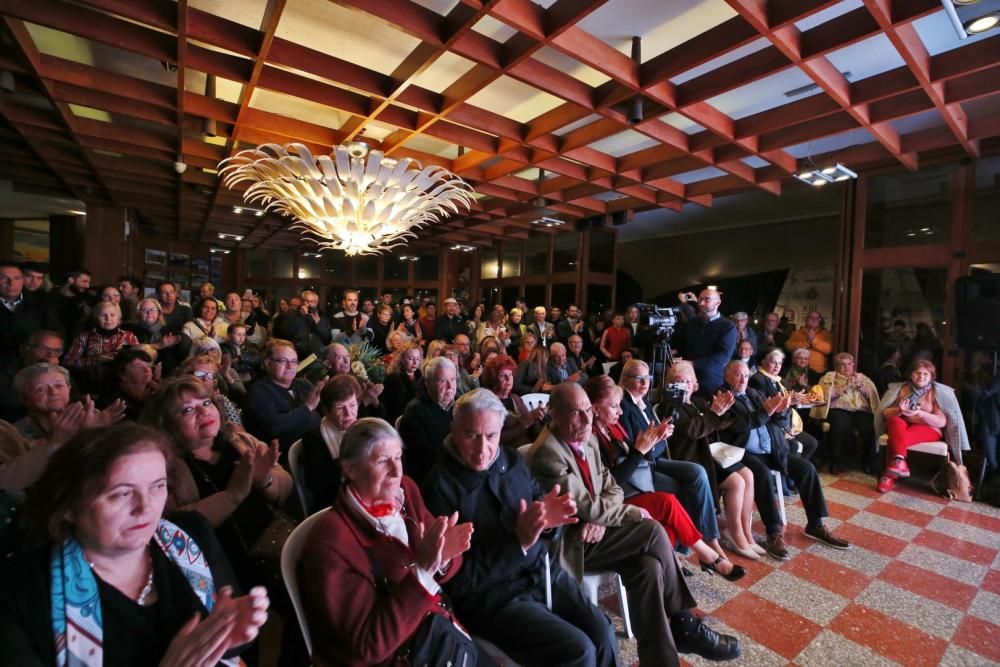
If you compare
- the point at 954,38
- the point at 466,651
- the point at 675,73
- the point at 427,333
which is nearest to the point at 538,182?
the point at 427,333

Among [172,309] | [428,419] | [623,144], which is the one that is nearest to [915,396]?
[623,144]

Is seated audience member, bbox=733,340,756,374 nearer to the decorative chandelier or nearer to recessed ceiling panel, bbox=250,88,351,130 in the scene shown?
the decorative chandelier

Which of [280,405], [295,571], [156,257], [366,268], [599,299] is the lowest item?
[295,571]

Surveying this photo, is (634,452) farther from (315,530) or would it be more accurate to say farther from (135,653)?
(135,653)

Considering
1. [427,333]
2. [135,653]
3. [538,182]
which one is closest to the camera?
[135,653]

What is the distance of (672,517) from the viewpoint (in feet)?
6.74

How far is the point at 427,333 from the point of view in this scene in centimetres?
658

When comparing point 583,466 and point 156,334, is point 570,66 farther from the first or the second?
point 156,334

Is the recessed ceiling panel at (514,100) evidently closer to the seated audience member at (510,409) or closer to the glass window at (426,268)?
the seated audience member at (510,409)

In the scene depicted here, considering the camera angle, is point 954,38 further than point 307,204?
No

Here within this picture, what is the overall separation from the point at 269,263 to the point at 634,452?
12.5 m

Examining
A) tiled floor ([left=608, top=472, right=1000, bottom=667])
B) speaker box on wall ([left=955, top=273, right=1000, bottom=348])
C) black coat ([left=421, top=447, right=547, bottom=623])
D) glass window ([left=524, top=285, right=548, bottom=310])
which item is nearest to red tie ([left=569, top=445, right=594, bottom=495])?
black coat ([left=421, top=447, right=547, bottom=623])

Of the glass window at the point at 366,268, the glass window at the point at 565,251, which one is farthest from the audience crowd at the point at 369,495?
the glass window at the point at 366,268

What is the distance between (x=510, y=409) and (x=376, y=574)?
2.20 meters
